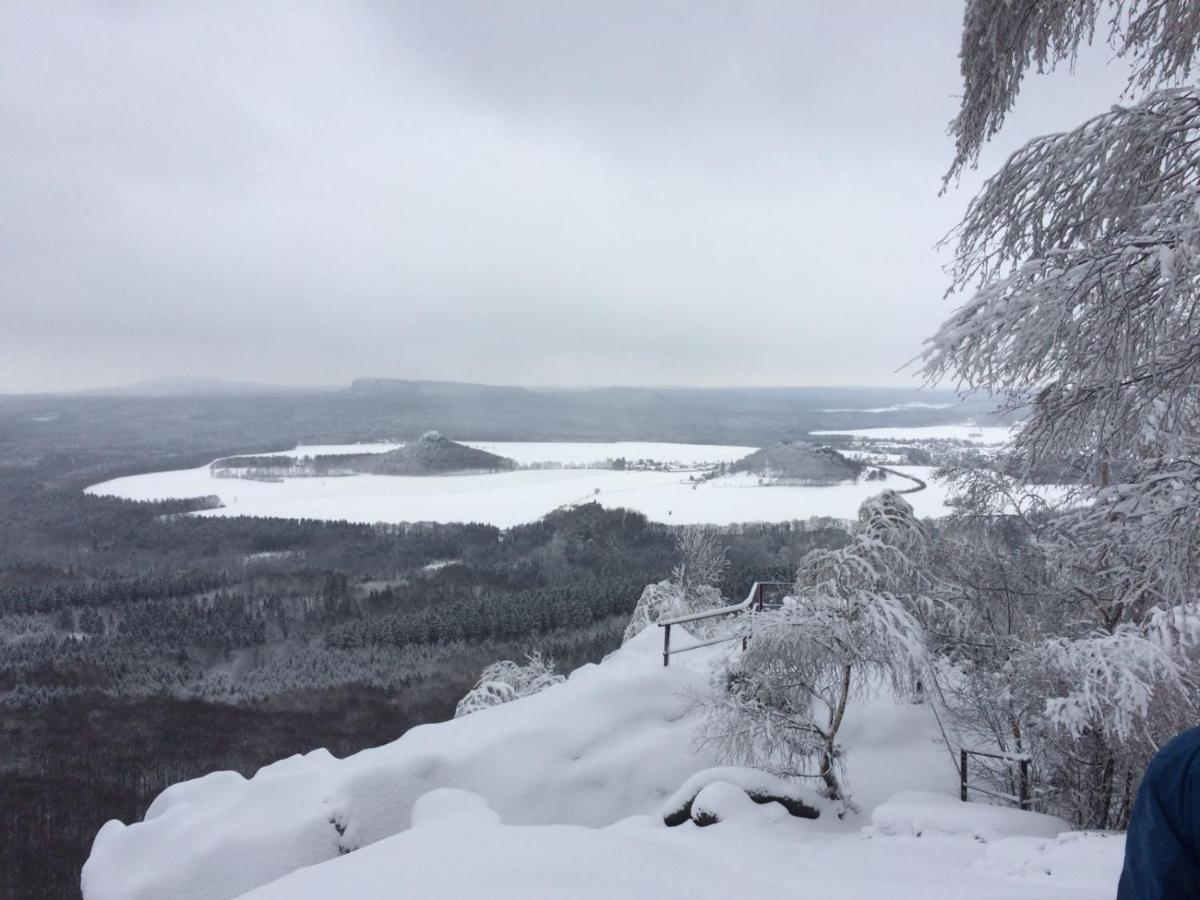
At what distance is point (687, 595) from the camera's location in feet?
81.5

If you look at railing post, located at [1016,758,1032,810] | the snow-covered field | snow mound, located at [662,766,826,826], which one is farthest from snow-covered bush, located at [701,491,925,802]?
the snow-covered field

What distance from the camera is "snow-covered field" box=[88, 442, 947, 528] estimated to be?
97.1m

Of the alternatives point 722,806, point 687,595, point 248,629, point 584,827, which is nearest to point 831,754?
point 722,806

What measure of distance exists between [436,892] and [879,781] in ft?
26.9

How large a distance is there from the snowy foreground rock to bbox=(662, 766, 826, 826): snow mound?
4cm

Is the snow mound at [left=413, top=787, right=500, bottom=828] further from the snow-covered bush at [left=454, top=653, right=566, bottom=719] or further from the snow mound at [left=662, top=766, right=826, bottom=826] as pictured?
the snow-covered bush at [left=454, top=653, right=566, bottom=719]

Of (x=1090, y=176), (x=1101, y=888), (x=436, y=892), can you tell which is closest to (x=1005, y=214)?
(x=1090, y=176)

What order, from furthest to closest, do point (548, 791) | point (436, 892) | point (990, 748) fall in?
point (990, 748), point (548, 791), point (436, 892)

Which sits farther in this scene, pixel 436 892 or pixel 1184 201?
pixel 436 892

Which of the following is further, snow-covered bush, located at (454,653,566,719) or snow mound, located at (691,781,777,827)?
snow-covered bush, located at (454,653,566,719)

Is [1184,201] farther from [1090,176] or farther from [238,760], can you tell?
[238,760]

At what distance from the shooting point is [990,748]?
1066cm

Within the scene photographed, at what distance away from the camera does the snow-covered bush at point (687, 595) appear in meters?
20.8

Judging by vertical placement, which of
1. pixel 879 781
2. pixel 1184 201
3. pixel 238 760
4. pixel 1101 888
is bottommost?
pixel 238 760
